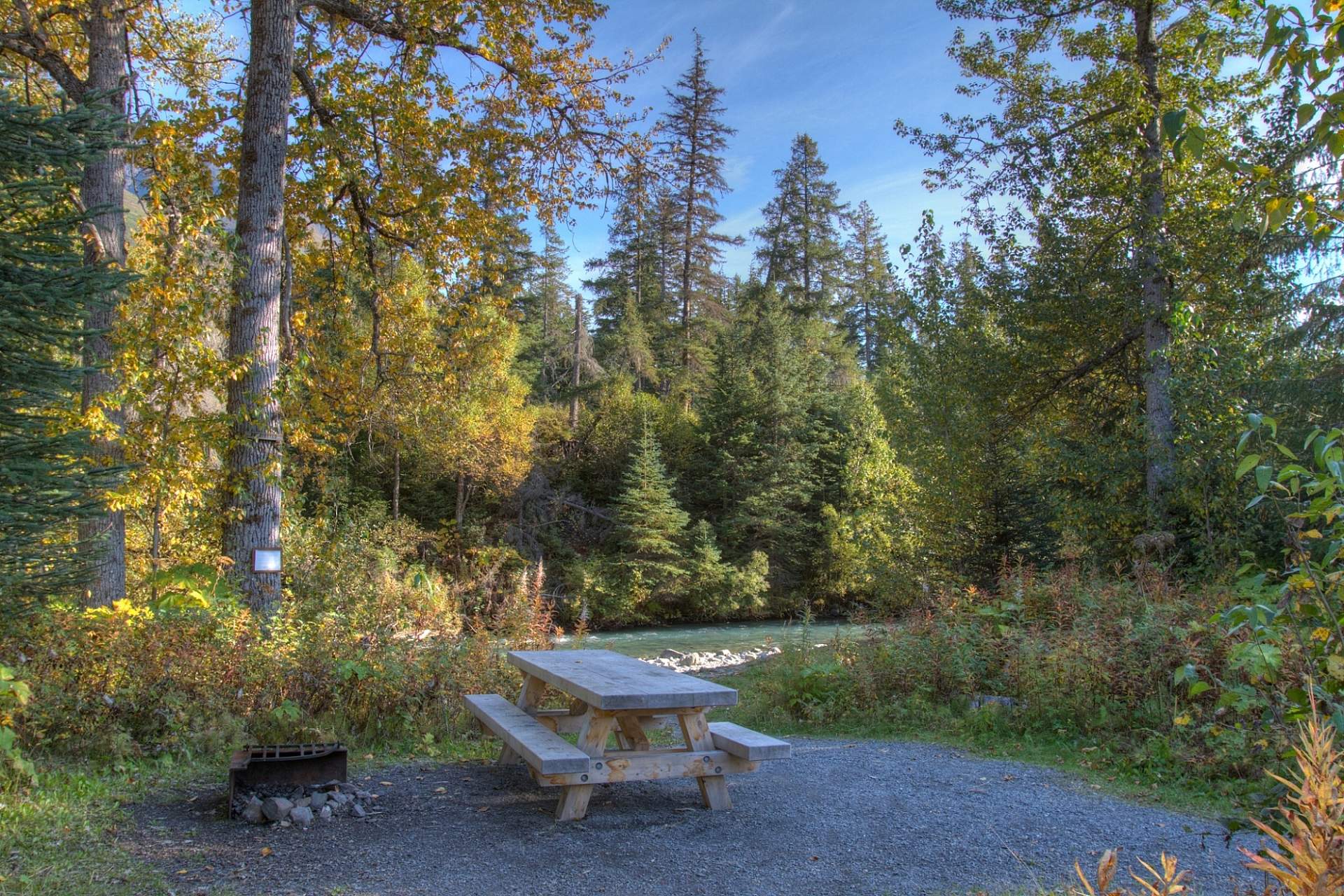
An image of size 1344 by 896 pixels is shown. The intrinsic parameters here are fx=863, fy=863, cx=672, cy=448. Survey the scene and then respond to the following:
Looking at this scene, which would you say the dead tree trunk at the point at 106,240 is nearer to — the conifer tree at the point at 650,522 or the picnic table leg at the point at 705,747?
the picnic table leg at the point at 705,747

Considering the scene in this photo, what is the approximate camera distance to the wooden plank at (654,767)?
423 centimetres

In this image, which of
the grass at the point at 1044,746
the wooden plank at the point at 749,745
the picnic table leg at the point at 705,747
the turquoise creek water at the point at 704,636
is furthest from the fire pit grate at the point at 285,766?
the turquoise creek water at the point at 704,636

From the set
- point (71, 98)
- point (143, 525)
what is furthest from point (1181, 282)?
point (143, 525)

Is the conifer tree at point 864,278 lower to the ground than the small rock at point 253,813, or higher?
higher

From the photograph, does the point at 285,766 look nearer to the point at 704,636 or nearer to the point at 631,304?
the point at 704,636

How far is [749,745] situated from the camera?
14.4 feet

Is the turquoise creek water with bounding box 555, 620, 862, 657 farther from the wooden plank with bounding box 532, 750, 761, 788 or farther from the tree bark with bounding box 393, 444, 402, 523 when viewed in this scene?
the wooden plank with bounding box 532, 750, 761, 788

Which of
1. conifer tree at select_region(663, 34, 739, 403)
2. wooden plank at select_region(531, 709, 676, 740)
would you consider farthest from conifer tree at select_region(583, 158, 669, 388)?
wooden plank at select_region(531, 709, 676, 740)

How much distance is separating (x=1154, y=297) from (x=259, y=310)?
10.8 meters

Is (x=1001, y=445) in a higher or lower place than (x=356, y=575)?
higher

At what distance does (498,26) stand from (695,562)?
1715cm

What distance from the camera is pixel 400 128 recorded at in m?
9.17

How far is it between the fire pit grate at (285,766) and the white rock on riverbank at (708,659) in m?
8.69

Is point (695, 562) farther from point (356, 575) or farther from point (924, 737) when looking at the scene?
point (924, 737)
